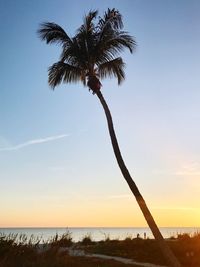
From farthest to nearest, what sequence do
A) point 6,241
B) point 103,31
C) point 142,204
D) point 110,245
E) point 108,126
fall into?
point 110,245 < point 103,31 < point 108,126 < point 142,204 < point 6,241

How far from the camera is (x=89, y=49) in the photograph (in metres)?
20.4

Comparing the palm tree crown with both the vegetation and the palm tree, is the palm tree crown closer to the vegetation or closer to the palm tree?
the palm tree

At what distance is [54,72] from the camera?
843 inches

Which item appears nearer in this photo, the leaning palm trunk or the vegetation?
the vegetation

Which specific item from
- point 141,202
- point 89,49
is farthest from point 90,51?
point 141,202

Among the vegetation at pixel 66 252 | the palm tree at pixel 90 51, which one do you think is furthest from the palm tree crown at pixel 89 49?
the vegetation at pixel 66 252

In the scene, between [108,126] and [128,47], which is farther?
[128,47]

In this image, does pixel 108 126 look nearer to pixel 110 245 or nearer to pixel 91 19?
pixel 91 19

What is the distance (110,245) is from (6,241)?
51.3 feet

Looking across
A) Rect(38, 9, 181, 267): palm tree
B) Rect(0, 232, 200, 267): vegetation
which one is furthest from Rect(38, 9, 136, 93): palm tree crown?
Rect(0, 232, 200, 267): vegetation

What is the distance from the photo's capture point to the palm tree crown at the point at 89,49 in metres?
20.6

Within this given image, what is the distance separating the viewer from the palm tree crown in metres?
20.6

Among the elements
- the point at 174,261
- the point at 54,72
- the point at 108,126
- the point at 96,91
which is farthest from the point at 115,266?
the point at 54,72

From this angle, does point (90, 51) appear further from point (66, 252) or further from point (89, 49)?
point (66, 252)
